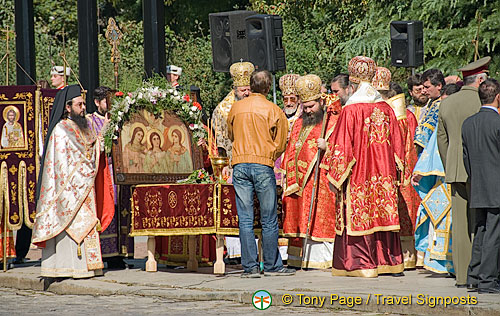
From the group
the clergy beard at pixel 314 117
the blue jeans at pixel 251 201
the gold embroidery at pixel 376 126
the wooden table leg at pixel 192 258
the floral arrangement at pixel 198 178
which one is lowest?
the wooden table leg at pixel 192 258

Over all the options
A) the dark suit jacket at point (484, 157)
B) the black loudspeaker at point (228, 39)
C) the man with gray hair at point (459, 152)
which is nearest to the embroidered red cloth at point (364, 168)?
the man with gray hair at point (459, 152)

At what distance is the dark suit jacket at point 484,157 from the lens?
10.1m

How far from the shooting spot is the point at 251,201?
1180 cm

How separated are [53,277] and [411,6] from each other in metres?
13.8

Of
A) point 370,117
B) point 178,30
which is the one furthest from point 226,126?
point 178,30

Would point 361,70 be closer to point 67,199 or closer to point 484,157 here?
point 484,157

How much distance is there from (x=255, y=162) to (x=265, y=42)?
4.39 metres

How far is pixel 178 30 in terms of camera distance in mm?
35625

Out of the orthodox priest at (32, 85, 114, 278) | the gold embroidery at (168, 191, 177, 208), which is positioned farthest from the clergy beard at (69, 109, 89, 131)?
the gold embroidery at (168, 191, 177, 208)

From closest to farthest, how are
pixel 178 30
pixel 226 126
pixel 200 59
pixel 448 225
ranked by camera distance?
1. pixel 448 225
2. pixel 226 126
3. pixel 200 59
4. pixel 178 30

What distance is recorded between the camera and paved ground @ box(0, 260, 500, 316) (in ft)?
31.6

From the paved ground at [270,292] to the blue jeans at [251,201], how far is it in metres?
0.32

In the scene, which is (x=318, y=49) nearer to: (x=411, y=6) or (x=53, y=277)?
(x=411, y=6)

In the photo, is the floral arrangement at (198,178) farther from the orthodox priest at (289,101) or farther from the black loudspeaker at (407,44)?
the black loudspeaker at (407,44)
